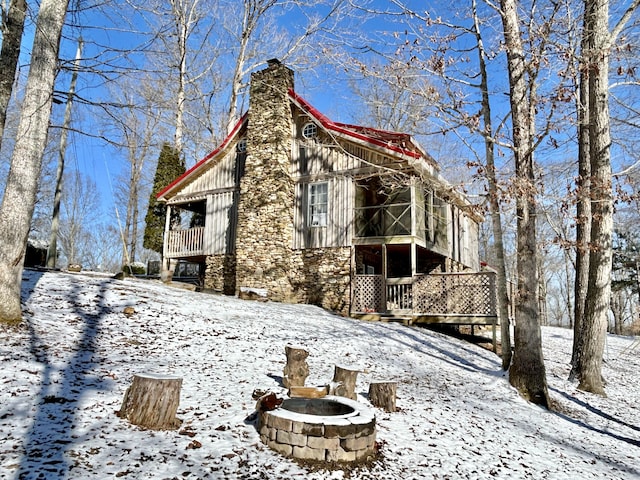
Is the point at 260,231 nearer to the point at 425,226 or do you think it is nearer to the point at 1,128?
the point at 425,226

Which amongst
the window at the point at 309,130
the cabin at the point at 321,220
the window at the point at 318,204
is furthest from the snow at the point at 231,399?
the window at the point at 309,130

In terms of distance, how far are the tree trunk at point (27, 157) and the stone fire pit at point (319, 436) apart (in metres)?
4.64

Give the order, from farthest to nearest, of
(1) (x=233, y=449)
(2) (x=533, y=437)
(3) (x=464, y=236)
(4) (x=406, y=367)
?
(3) (x=464, y=236) < (4) (x=406, y=367) < (2) (x=533, y=437) < (1) (x=233, y=449)

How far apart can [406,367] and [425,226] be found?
753 centimetres

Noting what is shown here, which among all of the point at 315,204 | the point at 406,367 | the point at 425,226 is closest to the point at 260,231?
the point at 315,204

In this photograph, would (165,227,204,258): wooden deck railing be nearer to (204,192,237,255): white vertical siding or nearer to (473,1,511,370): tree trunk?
(204,192,237,255): white vertical siding

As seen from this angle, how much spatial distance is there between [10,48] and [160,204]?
15.4 meters

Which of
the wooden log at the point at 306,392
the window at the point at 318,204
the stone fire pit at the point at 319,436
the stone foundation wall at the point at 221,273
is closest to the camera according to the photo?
the stone fire pit at the point at 319,436

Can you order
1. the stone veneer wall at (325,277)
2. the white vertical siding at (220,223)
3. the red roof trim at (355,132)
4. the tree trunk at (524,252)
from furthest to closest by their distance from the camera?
the white vertical siding at (220,223)
the stone veneer wall at (325,277)
the red roof trim at (355,132)
the tree trunk at (524,252)

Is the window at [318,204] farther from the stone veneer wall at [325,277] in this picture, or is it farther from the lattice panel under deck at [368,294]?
the lattice panel under deck at [368,294]

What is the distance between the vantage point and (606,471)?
5336mm

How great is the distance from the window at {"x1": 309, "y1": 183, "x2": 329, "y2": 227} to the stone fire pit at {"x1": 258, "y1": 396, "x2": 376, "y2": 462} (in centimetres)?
1117

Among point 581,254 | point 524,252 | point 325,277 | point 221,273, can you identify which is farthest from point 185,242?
point 581,254

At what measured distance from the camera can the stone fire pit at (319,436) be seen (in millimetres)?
4230
